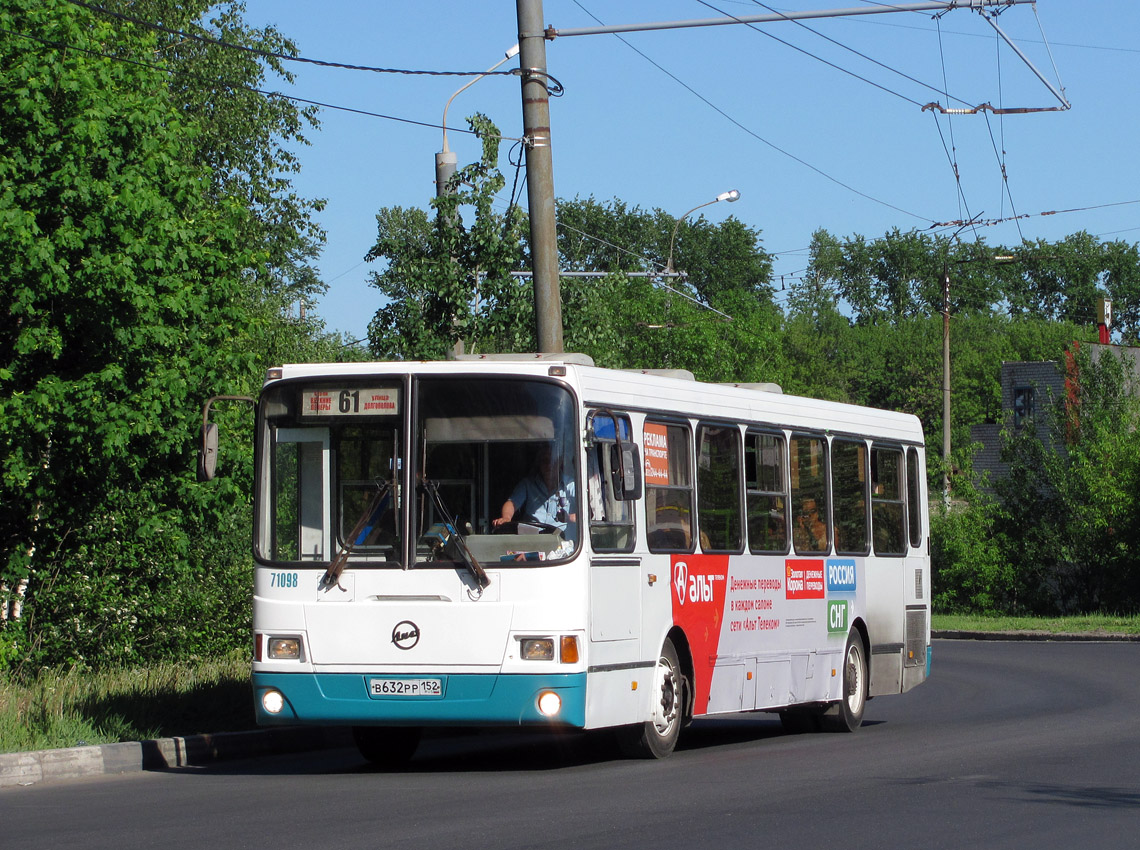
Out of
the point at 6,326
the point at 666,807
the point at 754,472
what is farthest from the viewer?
the point at 6,326

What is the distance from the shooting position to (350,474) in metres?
12.0

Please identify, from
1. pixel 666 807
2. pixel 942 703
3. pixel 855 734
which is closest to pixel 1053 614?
pixel 942 703

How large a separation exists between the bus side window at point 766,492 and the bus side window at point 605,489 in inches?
92.2

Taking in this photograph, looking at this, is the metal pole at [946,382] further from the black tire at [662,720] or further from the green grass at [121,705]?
the black tire at [662,720]

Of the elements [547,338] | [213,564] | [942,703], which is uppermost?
[547,338]

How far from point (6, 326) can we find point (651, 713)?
10.2 metres

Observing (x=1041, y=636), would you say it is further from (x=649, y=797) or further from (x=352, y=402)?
(x=649, y=797)

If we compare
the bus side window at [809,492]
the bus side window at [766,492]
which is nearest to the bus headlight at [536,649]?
the bus side window at [766,492]

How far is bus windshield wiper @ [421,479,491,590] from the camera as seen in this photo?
450 inches

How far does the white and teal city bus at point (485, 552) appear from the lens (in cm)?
1143

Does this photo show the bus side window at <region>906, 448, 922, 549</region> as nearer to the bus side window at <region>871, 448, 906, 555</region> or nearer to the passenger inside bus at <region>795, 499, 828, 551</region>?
the bus side window at <region>871, 448, 906, 555</region>

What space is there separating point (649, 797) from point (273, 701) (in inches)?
117

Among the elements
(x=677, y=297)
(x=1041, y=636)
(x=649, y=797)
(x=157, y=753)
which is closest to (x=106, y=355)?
(x=157, y=753)

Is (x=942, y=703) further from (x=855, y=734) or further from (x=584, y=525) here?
(x=584, y=525)
